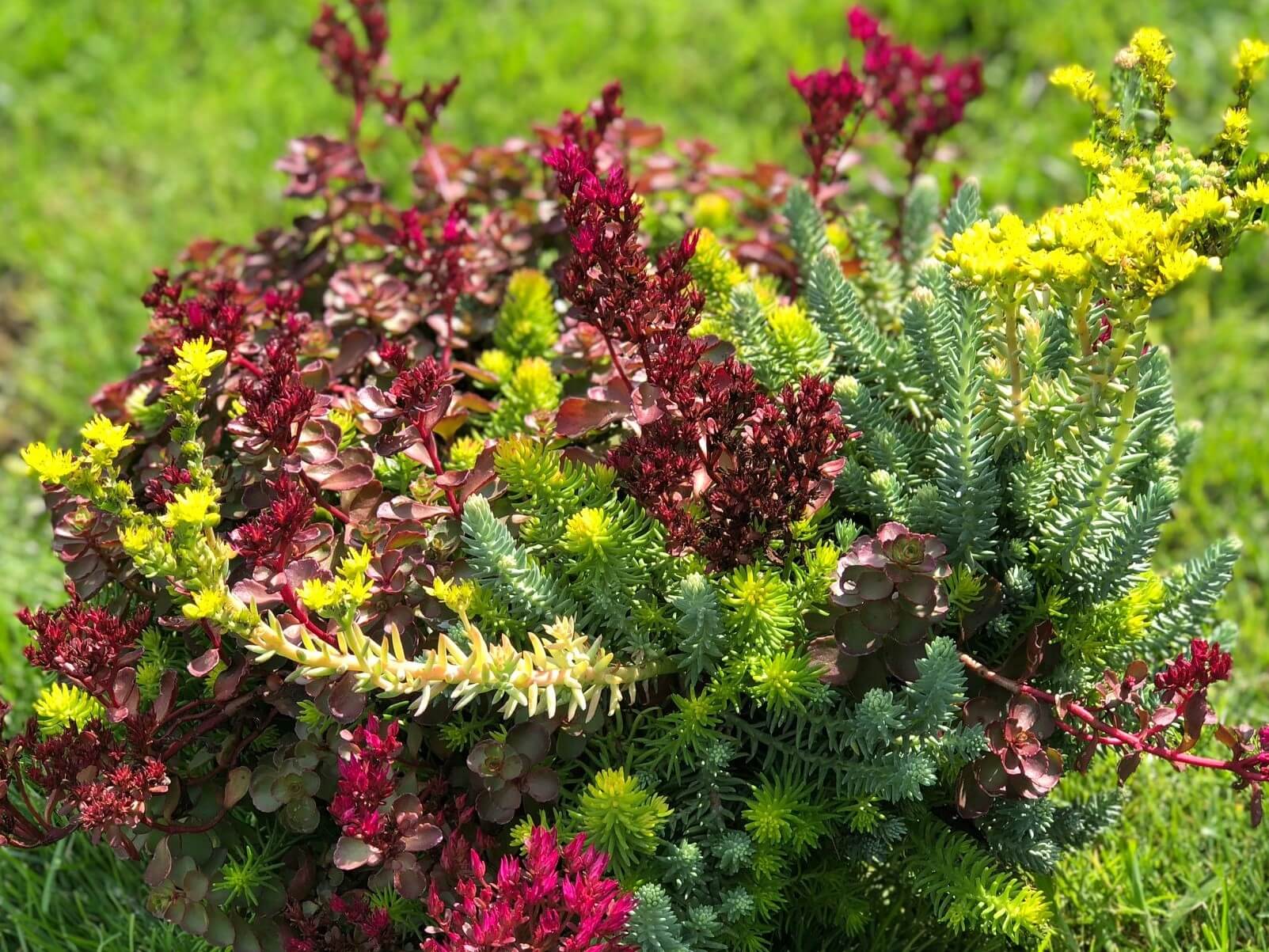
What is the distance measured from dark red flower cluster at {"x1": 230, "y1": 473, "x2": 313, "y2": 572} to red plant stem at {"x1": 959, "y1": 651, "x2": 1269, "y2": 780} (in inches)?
39.3

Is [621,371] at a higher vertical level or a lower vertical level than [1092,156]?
lower

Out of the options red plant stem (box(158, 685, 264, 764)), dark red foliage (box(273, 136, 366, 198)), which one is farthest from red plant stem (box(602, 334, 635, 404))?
dark red foliage (box(273, 136, 366, 198))

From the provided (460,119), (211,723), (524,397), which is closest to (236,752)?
(211,723)

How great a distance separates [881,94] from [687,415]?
1472 mm

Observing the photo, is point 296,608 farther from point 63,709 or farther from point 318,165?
point 318,165

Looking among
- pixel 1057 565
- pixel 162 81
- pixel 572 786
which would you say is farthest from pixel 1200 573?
pixel 162 81

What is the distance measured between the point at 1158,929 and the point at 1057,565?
2.61ft

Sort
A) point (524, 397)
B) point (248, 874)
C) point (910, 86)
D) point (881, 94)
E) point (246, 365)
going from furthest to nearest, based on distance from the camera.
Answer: point (910, 86), point (881, 94), point (524, 397), point (246, 365), point (248, 874)

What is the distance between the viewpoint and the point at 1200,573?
215cm

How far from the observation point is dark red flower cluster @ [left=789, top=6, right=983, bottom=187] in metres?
2.75

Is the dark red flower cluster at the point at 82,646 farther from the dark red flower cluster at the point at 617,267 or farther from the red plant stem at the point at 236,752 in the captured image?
the dark red flower cluster at the point at 617,267

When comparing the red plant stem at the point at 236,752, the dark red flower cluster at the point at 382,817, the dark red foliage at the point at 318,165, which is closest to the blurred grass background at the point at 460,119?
the dark red foliage at the point at 318,165

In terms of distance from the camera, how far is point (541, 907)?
176cm

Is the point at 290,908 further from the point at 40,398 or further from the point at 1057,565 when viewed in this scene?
the point at 40,398
